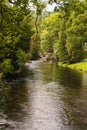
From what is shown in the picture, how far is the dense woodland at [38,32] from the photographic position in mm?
12922

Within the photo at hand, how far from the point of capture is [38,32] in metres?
14.0

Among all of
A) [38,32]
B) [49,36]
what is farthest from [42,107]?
[49,36]

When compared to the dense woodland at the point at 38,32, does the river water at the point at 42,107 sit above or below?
below

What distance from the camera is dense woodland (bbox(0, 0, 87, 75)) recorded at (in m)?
12.9

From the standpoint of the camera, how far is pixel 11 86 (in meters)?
41.6

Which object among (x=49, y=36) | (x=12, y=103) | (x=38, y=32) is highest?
(x=49, y=36)

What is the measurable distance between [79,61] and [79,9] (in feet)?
245

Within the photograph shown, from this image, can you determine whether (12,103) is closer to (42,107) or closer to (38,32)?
(42,107)

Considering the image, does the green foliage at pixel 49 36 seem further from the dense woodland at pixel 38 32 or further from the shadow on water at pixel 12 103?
the shadow on water at pixel 12 103

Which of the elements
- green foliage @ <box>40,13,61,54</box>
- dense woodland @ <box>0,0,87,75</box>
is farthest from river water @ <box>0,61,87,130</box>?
green foliage @ <box>40,13,61,54</box>

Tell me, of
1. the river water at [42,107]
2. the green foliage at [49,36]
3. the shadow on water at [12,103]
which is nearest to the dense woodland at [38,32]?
the green foliage at [49,36]

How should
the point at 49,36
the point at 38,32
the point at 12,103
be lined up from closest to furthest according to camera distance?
the point at 38,32
the point at 12,103
the point at 49,36

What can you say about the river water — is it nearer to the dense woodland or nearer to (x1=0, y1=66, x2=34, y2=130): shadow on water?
(x1=0, y1=66, x2=34, y2=130): shadow on water

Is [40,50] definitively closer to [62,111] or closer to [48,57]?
[48,57]
